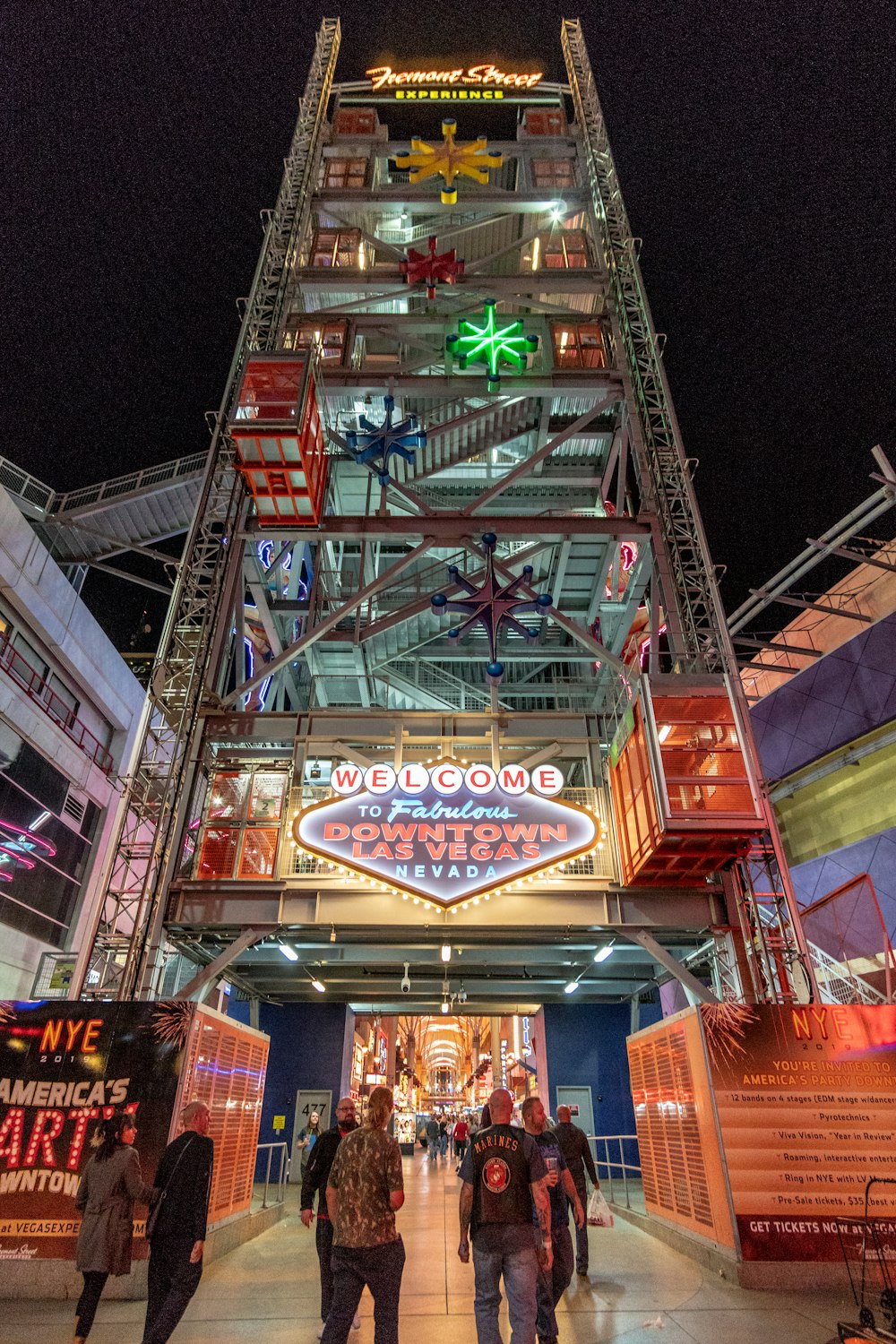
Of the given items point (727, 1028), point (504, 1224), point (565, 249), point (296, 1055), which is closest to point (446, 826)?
point (727, 1028)

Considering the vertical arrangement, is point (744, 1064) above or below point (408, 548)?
below

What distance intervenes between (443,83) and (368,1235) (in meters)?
39.6

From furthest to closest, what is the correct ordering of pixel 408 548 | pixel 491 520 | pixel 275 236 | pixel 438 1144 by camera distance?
pixel 438 1144, pixel 408 548, pixel 275 236, pixel 491 520

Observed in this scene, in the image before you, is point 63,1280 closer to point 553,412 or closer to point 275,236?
point 553,412

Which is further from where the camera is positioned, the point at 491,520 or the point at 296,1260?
the point at 491,520

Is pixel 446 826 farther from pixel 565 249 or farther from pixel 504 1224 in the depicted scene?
pixel 565 249

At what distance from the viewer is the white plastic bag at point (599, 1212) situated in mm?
10145

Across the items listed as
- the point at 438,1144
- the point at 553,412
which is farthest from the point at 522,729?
the point at 438,1144

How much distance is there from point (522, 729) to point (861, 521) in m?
13.6

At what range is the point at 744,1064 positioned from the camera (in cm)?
986

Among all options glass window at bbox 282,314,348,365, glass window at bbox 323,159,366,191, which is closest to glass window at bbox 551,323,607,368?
glass window at bbox 282,314,348,365

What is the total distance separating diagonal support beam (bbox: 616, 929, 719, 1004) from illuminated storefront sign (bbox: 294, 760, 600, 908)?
1.85 metres

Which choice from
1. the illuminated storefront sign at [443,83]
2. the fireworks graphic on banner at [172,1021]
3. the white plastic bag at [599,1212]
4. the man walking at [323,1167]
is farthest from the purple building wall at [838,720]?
the illuminated storefront sign at [443,83]

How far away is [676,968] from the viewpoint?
13.1m
